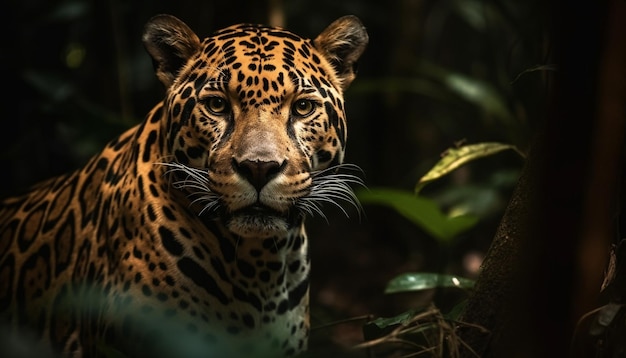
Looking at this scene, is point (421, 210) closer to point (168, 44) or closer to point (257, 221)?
point (257, 221)

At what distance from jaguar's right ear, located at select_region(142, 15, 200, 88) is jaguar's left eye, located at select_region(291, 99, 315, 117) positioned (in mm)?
498

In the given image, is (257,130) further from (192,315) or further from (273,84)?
(192,315)

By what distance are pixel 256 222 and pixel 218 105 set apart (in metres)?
0.52

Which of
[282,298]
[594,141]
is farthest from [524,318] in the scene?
[282,298]

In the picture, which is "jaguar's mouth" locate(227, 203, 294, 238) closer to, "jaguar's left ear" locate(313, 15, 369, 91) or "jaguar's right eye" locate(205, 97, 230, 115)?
"jaguar's right eye" locate(205, 97, 230, 115)

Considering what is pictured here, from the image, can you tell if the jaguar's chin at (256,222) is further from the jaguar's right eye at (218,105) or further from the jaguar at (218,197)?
the jaguar's right eye at (218,105)

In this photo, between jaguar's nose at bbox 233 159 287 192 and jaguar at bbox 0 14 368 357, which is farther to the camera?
jaguar at bbox 0 14 368 357

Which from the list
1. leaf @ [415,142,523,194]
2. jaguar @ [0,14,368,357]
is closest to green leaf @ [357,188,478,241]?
jaguar @ [0,14,368,357]

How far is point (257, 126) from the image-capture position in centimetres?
324

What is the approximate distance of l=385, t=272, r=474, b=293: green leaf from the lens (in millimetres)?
3643

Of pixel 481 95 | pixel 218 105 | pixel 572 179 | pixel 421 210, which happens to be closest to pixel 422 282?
pixel 421 210

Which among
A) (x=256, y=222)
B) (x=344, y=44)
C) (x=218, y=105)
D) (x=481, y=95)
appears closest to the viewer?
(x=256, y=222)

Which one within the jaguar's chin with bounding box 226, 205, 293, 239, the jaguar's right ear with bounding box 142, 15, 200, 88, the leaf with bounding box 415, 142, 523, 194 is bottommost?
the jaguar's chin with bounding box 226, 205, 293, 239

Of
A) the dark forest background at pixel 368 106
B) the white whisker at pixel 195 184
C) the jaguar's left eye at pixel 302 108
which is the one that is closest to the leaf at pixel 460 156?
the dark forest background at pixel 368 106
